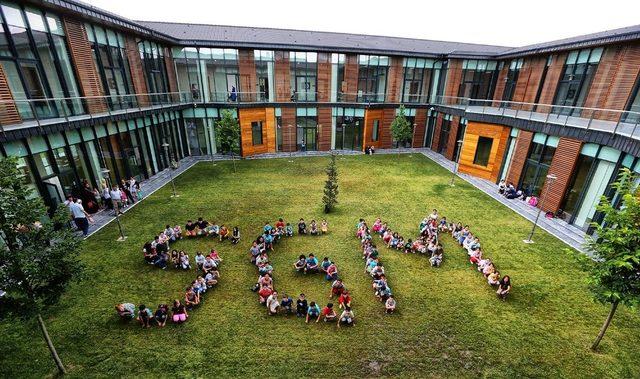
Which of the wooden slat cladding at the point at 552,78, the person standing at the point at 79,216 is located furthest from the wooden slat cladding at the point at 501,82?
the person standing at the point at 79,216

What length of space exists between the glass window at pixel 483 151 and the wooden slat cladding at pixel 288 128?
56.4 ft

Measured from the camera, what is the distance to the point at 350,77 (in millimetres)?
31359

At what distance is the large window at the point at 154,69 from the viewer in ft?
76.1

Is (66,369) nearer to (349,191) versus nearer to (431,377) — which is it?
(431,377)

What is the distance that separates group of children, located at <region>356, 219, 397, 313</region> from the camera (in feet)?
36.2

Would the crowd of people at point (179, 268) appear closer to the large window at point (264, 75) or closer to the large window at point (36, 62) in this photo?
the large window at point (36, 62)

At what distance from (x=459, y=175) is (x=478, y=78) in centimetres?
1416

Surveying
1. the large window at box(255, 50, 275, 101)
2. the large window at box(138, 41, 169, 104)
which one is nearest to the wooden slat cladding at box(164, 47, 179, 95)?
the large window at box(138, 41, 169, 104)

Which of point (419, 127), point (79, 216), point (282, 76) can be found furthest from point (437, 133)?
point (79, 216)

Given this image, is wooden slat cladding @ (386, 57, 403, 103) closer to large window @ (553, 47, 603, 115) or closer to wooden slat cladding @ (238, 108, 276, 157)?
wooden slat cladding @ (238, 108, 276, 157)

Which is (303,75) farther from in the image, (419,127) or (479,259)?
(479,259)

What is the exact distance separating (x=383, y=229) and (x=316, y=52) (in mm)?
21148

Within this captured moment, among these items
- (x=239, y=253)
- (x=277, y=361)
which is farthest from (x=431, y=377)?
(x=239, y=253)

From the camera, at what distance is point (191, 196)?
20.1m
